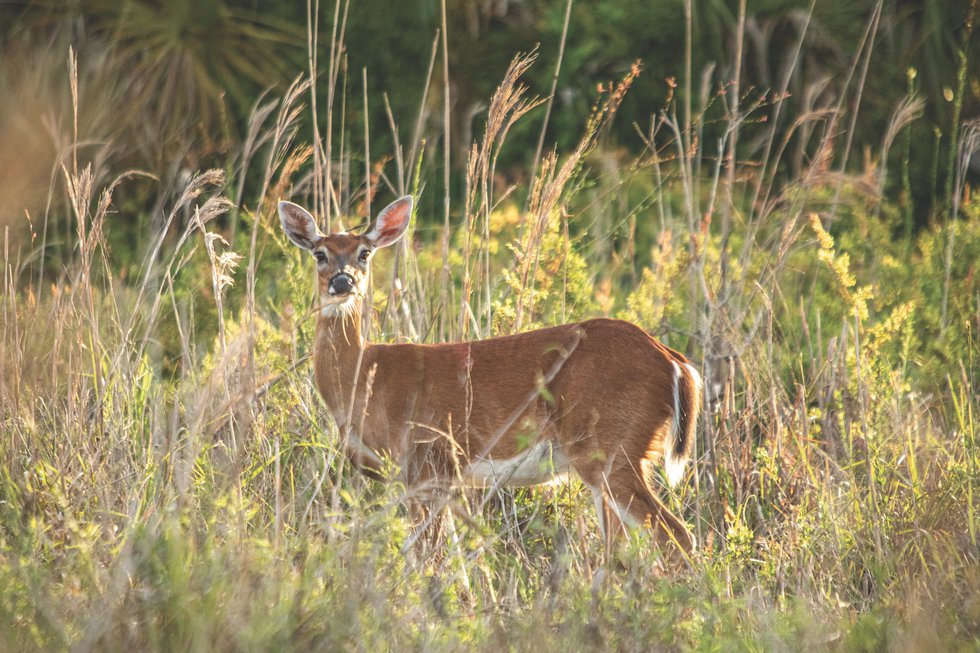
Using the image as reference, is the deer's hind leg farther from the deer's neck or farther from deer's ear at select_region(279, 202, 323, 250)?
deer's ear at select_region(279, 202, 323, 250)

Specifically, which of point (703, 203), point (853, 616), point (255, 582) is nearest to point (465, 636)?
point (255, 582)

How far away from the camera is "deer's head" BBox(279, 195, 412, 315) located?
4820mm

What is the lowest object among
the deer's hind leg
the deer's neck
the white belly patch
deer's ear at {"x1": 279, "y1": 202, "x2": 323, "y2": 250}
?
the deer's hind leg

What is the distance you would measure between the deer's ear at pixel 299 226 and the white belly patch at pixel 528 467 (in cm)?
115

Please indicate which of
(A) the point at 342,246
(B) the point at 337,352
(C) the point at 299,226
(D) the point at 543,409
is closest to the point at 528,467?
(D) the point at 543,409

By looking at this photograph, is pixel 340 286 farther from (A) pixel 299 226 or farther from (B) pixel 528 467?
(B) pixel 528 467

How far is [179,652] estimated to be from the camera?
2.74 m

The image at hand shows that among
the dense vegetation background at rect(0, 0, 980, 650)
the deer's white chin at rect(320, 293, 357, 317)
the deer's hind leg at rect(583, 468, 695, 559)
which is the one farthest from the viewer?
the deer's white chin at rect(320, 293, 357, 317)

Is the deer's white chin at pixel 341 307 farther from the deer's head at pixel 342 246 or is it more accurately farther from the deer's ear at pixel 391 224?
the deer's ear at pixel 391 224

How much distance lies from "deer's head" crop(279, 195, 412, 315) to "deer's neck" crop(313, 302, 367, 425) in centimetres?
4

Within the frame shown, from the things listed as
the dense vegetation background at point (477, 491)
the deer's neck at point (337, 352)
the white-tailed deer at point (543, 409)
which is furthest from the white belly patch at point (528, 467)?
the deer's neck at point (337, 352)

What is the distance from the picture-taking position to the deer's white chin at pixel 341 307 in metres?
4.85

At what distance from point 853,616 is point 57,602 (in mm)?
2100

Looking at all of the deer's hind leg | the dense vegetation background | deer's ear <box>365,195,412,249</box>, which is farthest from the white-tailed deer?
deer's ear <box>365,195,412,249</box>
